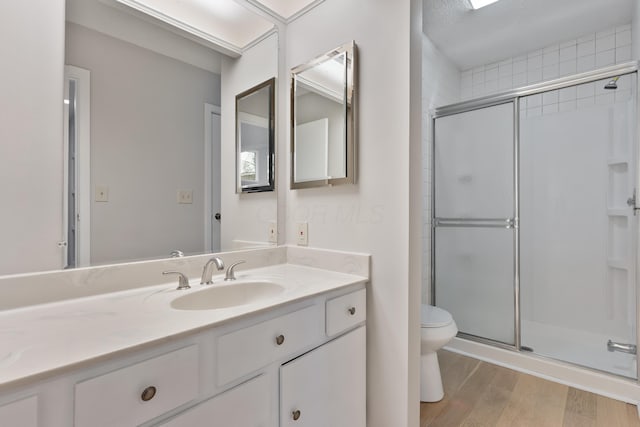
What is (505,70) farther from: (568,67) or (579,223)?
(579,223)

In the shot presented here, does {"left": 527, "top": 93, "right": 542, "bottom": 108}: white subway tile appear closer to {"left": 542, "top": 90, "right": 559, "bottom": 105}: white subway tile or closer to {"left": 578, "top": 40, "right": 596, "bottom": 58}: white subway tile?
{"left": 542, "top": 90, "right": 559, "bottom": 105}: white subway tile

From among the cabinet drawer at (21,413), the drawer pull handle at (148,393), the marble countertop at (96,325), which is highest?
the marble countertop at (96,325)

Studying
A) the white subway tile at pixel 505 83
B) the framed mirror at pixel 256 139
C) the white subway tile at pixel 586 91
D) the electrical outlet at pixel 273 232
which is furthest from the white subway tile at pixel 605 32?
the electrical outlet at pixel 273 232

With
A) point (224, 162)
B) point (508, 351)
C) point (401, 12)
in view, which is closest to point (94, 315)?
point (224, 162)

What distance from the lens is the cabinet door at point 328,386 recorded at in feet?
3.23

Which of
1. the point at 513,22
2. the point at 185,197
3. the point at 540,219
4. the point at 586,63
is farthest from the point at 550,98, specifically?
the point at 185,197

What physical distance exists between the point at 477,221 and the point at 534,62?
5.05 ft

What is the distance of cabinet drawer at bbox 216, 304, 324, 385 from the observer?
815 millimetres

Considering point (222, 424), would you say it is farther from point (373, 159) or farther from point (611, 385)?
point (611, 385)

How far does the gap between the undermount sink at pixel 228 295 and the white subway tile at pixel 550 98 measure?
281 centimetres

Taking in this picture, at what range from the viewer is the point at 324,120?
147 centimetres

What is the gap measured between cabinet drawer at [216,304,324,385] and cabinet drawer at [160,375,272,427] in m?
0.04

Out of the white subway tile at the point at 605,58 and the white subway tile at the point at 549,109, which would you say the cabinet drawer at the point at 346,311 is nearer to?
the white subway tile at the point at 549,109

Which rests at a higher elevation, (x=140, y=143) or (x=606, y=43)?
(x=606, y=43)
